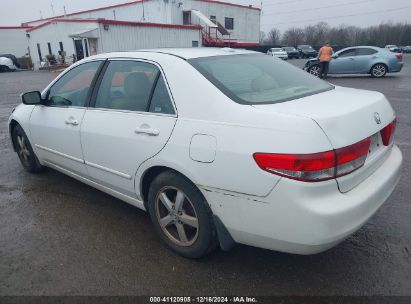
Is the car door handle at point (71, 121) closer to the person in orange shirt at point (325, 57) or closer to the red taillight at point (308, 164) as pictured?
the red taillight at point (308, 164)

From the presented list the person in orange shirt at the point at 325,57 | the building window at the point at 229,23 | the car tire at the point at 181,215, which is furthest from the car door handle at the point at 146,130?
the building window at the point at 229,23

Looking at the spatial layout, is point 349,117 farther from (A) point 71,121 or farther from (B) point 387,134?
(A) point 71,121

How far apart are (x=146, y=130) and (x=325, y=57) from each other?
14098 mm

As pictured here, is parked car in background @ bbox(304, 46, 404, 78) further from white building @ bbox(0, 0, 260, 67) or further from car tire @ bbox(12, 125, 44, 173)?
white building @ bbox(0, 0, 260, 67)

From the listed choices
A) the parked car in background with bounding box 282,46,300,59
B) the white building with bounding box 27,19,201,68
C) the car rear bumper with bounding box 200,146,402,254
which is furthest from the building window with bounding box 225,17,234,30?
the car rear bumper with bounding box 200,146,402,254

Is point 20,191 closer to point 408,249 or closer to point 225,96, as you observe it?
point 225,96

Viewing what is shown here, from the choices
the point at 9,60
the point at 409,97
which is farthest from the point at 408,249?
the point at 9,60

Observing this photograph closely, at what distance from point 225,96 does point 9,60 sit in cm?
3736

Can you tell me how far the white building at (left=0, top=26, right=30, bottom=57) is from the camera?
130ft

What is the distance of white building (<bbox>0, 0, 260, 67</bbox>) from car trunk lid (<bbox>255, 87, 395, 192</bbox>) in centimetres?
2470

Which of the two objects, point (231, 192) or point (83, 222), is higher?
point (231, 192)

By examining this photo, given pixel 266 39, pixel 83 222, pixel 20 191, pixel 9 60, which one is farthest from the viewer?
pixel 266 39

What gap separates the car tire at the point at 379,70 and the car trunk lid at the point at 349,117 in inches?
558

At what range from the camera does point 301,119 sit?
200cm
